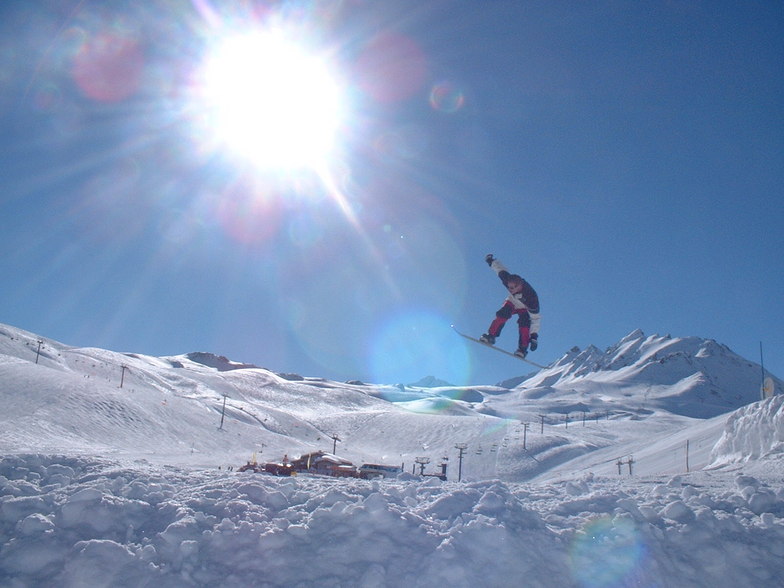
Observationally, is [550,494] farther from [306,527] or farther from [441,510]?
[306,527]

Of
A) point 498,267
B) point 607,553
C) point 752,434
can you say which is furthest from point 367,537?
point 752,434

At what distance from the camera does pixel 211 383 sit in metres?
112

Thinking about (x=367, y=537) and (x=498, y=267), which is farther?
(x=498, y=267)

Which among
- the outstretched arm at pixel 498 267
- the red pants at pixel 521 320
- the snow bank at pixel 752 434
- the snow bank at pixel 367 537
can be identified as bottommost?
the snow bank at pixel 367 537

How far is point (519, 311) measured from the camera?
14.5 metres

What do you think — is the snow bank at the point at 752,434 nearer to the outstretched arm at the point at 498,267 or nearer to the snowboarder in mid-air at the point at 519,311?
the snowboarder in mid-air at the point at 519,311

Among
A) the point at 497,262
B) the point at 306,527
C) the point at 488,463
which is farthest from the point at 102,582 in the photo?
the point at 488,463

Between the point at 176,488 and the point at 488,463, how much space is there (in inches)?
2596

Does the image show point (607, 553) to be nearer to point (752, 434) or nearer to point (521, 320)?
point (521, 320)

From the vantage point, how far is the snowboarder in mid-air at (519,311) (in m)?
13.7

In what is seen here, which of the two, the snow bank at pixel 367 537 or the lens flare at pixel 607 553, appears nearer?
the snow bank at pixel 367 537

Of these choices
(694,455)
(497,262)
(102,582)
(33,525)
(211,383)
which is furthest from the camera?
(211,383)

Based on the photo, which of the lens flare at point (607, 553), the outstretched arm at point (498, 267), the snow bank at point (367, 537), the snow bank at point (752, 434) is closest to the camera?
the snow bank at point (367, 537)

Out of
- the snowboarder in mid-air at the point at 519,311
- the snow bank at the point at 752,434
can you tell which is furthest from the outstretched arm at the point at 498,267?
the snow bank at the point at 752,434
